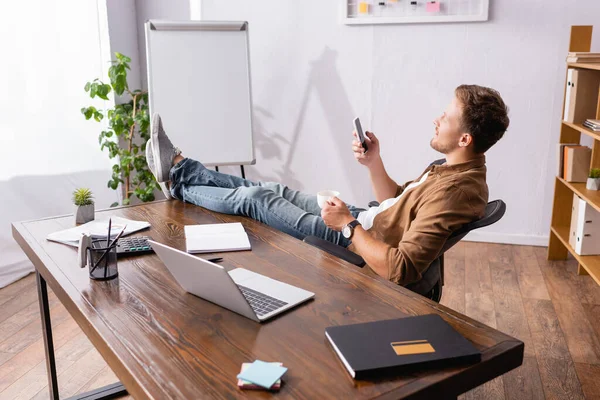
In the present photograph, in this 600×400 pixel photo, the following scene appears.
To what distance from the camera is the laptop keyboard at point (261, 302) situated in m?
1.28

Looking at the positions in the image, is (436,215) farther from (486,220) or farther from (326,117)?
(326,117)

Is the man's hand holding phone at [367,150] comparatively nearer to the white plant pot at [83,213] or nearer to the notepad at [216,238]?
the notepad at [216,238]

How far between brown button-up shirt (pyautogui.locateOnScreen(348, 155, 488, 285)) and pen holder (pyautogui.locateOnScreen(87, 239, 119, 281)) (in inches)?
30.6

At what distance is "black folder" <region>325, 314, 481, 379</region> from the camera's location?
1035 mm

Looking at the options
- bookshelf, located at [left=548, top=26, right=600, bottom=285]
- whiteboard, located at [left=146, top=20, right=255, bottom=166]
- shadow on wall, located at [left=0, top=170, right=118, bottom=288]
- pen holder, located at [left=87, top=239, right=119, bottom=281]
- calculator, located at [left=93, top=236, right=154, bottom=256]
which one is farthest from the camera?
whiteboard, located at [left=146, top=20, right=255, bottom=166]

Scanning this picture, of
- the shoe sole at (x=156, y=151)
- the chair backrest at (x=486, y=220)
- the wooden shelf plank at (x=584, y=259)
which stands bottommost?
the wooden shelf plank at (x=584, y=259)

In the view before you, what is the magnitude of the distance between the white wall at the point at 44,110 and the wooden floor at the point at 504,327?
467 mm

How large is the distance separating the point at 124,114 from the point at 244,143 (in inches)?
30.8

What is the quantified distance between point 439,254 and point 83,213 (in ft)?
4.01

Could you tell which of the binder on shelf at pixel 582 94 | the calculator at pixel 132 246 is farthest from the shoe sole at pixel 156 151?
the binder on shelf at pixel 582 94

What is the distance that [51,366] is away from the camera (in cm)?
198

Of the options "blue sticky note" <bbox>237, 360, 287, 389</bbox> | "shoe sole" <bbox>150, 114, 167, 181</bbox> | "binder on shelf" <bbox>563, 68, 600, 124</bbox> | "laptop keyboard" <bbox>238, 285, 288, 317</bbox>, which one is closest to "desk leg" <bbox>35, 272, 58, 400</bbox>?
"shoe sole" <bbox>150, 114, 167, 181</bbox>

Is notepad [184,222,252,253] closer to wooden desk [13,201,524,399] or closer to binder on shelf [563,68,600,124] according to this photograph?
wooden desk [13,201,524,399]

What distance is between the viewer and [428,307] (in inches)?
51.5
